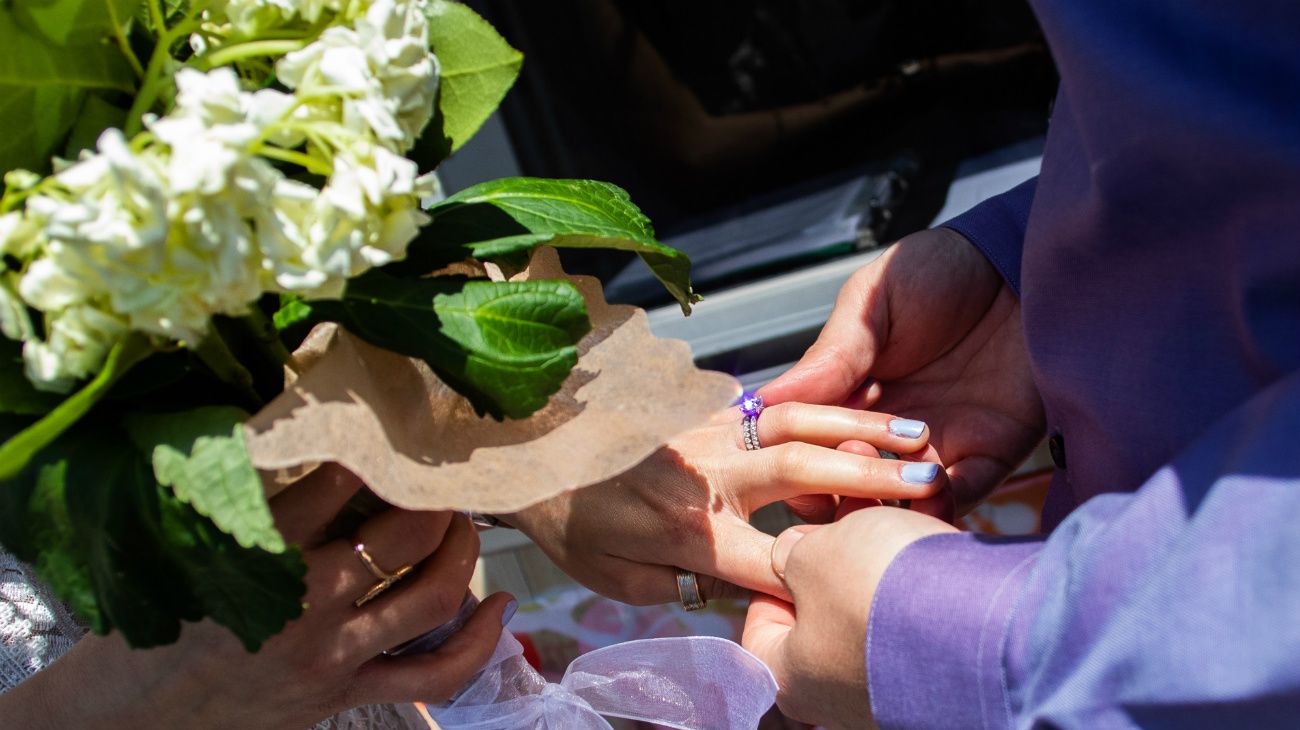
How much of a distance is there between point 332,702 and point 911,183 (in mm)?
1787

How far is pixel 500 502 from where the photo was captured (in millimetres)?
598

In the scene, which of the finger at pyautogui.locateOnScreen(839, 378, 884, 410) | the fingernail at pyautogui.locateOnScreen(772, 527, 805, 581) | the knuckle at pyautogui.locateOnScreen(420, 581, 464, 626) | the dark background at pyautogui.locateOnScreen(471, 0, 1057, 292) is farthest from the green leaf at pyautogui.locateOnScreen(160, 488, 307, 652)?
the dark background at pyautogui.locateOnScreen(471, 0, 1057, 292)

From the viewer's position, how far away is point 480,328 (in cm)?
63

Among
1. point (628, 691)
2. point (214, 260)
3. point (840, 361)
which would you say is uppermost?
point (214, 260)

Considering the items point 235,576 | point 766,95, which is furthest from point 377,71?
point 766,95

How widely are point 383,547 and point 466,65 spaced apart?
14.3 inches

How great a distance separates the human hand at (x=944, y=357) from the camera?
3.58 ft

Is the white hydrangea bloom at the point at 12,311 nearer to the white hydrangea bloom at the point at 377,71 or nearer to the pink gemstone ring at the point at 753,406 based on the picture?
the white hydrangea bloom at the point at 377,71

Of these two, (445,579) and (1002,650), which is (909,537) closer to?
(1002,650)

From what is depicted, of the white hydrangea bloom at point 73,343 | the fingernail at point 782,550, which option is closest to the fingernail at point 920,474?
the fingernail at point 782,550

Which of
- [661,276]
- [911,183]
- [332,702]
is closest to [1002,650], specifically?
[661,276]

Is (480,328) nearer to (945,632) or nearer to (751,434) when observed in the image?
(945,632)

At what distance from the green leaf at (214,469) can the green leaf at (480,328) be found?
0.10m

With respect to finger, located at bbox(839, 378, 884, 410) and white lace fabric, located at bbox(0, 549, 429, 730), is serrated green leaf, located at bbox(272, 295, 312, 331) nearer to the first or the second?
white lace fabric, located at bbox(0, 549, 429, 730)
